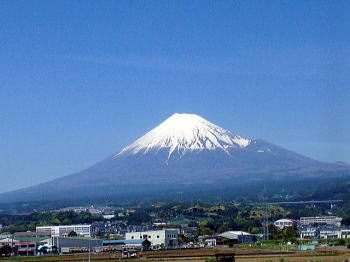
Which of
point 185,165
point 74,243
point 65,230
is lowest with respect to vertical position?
Result: point 74,243

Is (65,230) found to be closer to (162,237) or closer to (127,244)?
(162,237)

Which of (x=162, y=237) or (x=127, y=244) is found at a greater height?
(x=162, y=237)

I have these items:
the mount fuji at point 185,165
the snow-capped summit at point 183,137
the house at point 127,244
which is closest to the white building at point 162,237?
the house at point 127,244

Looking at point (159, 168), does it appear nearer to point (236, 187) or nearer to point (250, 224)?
point (236, 187)

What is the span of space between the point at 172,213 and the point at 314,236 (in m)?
35.1

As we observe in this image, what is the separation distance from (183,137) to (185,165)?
530 centimetres

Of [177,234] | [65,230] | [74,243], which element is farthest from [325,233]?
[65,230]

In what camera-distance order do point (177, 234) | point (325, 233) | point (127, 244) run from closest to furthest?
point (127, 244), point (177, 234), point (325, 233)

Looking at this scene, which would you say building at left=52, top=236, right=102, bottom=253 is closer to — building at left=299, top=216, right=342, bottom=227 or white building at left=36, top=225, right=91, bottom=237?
white building at left=36, top=225, right=91, bottom=237

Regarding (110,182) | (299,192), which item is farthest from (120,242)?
(110,182)

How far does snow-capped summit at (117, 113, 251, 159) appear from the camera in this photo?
17712cm

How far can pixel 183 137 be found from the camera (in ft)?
590

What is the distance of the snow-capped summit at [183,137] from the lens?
581 feet

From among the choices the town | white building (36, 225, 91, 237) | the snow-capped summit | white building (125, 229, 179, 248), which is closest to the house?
the town
